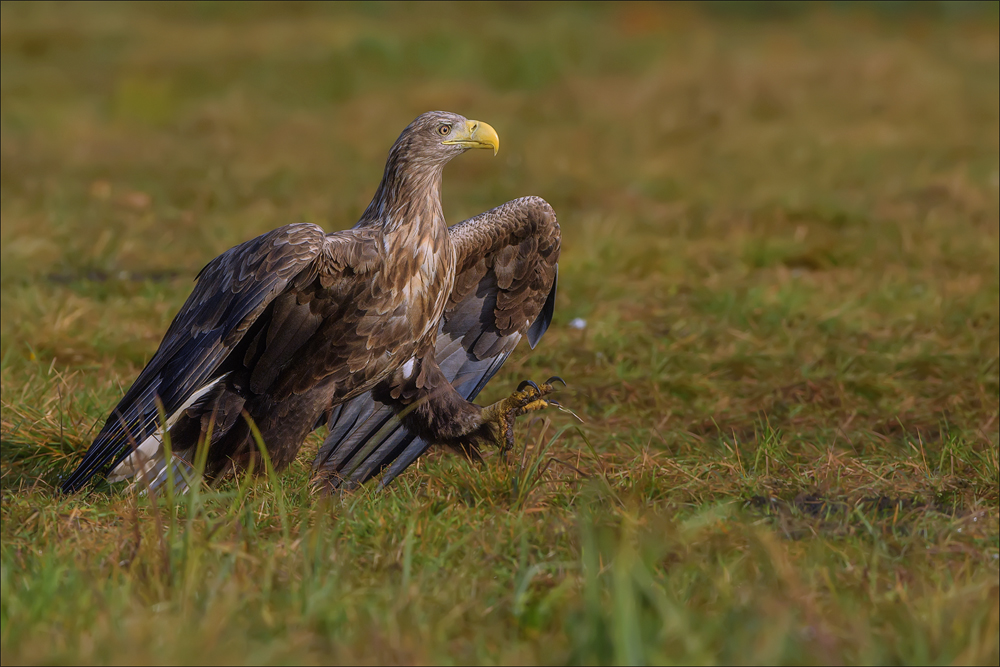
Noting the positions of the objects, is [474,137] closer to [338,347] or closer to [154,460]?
[338,347]

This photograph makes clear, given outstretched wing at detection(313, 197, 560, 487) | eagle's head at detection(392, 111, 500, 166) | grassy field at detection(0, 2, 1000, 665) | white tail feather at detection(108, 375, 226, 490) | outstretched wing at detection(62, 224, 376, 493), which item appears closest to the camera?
grassy field at detection(0, 2, 1000, 665)

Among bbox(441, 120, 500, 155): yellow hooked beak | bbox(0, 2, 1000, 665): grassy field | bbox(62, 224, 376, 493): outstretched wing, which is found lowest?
bbox(0, 2, 1000, 665): grassy field

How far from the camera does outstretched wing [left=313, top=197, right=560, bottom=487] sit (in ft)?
14.9

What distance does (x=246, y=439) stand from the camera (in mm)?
4250

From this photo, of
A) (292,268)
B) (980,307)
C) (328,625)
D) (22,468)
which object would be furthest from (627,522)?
(980,307)

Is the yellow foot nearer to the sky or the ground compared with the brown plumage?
nearer to the ground

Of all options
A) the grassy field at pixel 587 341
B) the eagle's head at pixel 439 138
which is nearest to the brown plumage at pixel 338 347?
the eagle's head at pixel 439 138

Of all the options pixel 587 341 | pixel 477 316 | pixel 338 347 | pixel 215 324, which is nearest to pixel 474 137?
pixel 477 316

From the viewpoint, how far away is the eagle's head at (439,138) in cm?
431

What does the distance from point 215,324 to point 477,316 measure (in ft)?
4.13

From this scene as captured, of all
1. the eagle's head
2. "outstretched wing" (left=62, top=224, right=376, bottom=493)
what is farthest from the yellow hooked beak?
"outstretched wing" (left=62, top=224, right=376, bottom=493)

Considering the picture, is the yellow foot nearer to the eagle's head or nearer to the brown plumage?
the brown plumage

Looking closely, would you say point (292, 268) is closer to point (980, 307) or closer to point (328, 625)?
point (328, 625)

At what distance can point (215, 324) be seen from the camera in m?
3.94
